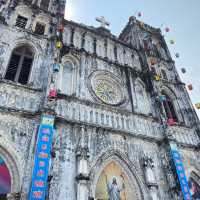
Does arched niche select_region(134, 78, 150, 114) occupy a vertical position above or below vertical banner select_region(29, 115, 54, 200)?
above

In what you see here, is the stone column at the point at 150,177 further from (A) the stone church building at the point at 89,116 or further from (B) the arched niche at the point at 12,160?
(B) the arched niche at the point at 12,160

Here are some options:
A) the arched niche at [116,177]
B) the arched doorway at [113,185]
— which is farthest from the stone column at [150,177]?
the arched doorway at [113,185]

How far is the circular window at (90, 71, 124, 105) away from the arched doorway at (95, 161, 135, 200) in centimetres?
404

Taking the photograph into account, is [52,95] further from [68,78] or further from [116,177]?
[116,177]

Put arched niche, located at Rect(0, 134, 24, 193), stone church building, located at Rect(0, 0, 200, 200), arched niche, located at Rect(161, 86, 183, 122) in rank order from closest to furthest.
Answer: arched niche, located at Rect(0, 134, 24, 193) → stone church building, located at Rect(0, 0, 200, 200) → arched niche, located at Rect(161, 86, 183, 122)

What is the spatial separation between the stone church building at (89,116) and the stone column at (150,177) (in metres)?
0.04

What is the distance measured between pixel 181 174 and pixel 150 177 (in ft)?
→ 5.89

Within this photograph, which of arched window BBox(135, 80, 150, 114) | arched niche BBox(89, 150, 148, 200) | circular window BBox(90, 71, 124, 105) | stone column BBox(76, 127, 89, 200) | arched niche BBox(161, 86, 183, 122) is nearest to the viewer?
stone column BBox(76, 127, 89, 200)

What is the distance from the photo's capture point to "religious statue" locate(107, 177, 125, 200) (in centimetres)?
976

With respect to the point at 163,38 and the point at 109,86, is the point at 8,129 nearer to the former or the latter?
the point at 109,86

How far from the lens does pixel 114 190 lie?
9953 mm

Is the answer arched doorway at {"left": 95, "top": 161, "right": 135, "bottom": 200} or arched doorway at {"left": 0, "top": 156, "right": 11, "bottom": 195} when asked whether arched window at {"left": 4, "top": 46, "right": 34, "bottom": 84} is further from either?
arched doorway at {"left": 95, "top": 161, "right": 135, "bottom": 200}

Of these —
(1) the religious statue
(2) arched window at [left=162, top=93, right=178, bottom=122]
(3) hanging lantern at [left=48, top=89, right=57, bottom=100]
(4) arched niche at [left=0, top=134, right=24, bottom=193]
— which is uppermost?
(2) arched window at [left=162, top=93, right=178, bottom=122]

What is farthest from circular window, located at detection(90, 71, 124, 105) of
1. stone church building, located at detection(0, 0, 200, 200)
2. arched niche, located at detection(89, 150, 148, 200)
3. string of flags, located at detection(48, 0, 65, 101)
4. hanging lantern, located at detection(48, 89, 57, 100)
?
arched niche, located at detection(89, 150, 148, 200)
